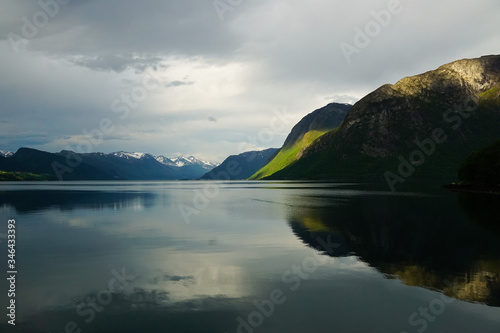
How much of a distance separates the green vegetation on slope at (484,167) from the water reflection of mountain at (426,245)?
239 ft

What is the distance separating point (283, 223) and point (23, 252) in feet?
115

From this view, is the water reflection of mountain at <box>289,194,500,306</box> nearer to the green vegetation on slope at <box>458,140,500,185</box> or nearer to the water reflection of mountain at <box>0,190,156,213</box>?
the water reflection of mountain at <box>0,190,156,213</box>

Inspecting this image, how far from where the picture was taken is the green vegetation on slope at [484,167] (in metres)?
120

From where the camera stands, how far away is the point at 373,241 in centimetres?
3766

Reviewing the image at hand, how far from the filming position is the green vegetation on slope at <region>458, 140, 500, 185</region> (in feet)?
392

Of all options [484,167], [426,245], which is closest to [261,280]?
[426,245]

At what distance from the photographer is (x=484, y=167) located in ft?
403

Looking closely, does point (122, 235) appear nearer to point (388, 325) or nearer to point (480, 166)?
point (388, 325)

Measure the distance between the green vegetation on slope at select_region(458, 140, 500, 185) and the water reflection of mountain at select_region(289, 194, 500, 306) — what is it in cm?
7286

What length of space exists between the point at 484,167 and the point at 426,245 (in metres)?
112

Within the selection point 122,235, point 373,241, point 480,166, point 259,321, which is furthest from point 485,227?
point 480,166

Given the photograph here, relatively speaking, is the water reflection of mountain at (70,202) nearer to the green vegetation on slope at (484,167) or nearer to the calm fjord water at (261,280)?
the calm fjord water at (261,280)

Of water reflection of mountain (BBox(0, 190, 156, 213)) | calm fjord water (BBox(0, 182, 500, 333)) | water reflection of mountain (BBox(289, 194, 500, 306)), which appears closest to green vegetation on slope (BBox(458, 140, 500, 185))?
water reflection of mountain (BBox(289, 194, 500, 306))

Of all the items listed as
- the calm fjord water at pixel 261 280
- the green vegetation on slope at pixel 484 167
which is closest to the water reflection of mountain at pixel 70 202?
the calm fjord water at pixel 261 280
